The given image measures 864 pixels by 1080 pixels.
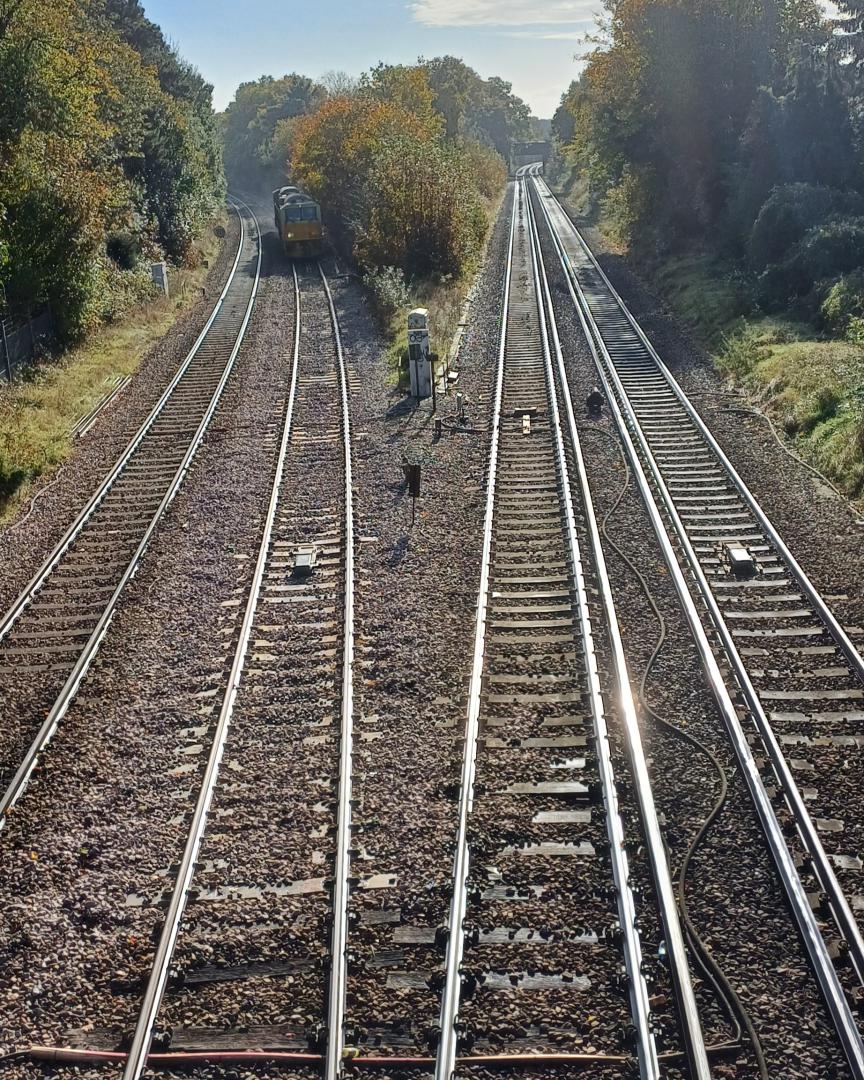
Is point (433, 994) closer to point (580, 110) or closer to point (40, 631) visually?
point (40, 631)

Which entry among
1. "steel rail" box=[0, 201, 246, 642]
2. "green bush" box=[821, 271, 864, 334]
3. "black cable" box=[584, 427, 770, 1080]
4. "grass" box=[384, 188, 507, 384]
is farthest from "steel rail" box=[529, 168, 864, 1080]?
"steel rail" box=[0, 201, 246, 642]

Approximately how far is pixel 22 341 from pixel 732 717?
17907 mm

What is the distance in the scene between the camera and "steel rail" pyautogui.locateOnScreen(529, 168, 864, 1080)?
5.25 m

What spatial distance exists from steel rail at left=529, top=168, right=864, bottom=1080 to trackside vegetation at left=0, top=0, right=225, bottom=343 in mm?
13067

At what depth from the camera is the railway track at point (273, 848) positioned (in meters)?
5.45

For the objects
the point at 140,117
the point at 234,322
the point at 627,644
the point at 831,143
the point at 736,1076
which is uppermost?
the point at 140,117

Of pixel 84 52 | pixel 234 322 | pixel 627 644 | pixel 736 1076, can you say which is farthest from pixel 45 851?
pixel 84 52

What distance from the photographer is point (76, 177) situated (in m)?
21.9

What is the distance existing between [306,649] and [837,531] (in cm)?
677

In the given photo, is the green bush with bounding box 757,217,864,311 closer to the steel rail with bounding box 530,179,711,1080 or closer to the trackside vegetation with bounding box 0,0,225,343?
the steel rail with bounding box 530,179,711,1080

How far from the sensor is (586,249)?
3819 centimetres

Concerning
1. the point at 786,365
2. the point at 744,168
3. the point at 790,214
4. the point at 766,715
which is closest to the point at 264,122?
the point at 744,168

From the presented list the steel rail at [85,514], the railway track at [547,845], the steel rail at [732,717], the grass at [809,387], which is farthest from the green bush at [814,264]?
the railway track at [547,845]

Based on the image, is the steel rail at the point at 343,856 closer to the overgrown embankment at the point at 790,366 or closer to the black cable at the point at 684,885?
the black cable at the point at 684,885
